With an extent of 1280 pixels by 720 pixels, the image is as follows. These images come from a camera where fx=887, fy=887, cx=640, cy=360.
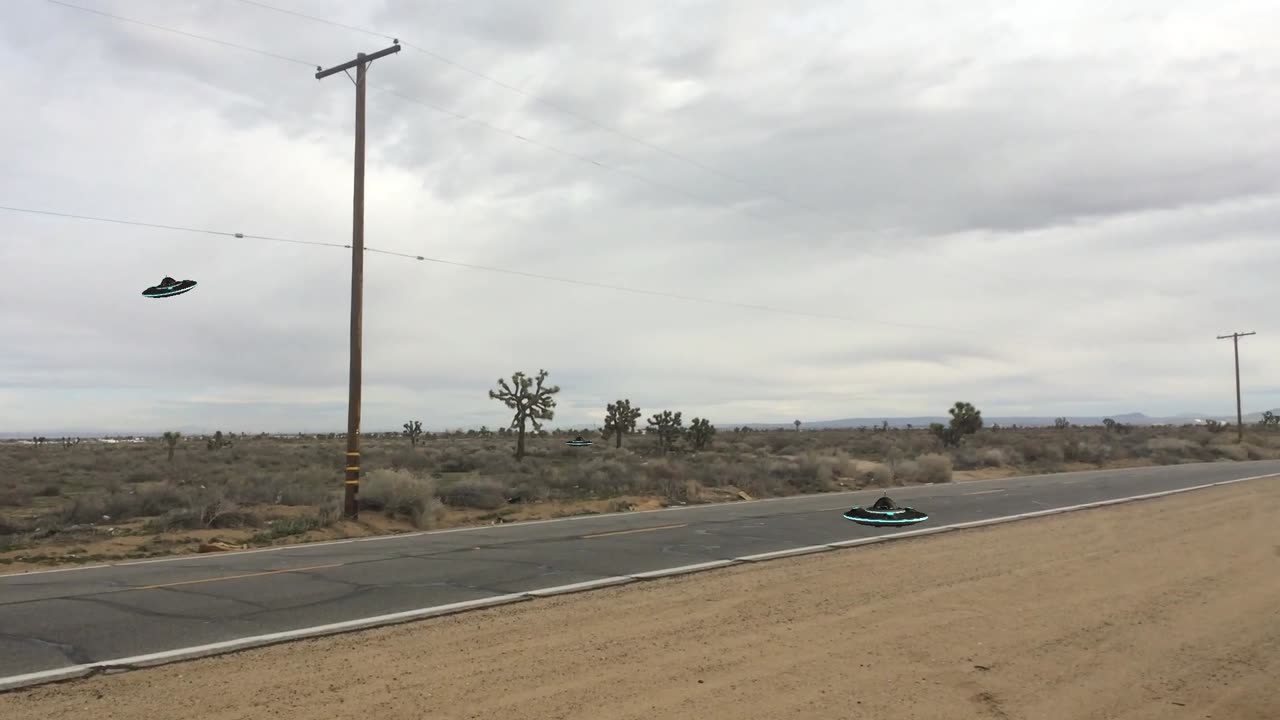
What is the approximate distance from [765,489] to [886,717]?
76.7 feet

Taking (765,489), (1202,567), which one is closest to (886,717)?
(1202,567)

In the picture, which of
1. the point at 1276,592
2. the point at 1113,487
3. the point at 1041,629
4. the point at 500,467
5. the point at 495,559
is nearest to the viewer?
the point at 1041,629

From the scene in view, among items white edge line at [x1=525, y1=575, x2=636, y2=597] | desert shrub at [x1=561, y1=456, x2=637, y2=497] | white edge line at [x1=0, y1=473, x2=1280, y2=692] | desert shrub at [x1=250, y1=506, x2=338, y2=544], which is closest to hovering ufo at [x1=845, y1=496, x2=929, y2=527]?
white edge line at [x1=0, y1=473, x2=1280, y2=692]

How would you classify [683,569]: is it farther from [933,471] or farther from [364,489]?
[933,471]

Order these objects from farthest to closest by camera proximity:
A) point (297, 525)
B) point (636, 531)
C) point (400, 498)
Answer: point (400, 498)
point (297, 525)
point (636, 531)

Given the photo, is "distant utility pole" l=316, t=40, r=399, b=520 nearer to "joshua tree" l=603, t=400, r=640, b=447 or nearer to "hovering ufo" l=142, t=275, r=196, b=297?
"hovering ufo" l=142, t=275, r=196, b=297

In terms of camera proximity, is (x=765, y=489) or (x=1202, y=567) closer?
(x=1202, y=567)

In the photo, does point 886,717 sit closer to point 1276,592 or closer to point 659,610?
point 659,610

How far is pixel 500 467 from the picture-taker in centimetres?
3909

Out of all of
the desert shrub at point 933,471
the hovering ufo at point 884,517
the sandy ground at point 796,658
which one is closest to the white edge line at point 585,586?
the sandy ground at point 796,658

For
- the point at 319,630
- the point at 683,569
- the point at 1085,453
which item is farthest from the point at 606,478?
the point at 1085,453

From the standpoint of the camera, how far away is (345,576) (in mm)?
11883

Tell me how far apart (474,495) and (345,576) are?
11693 mm

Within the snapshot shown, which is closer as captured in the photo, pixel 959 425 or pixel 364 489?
pixel 364 489
